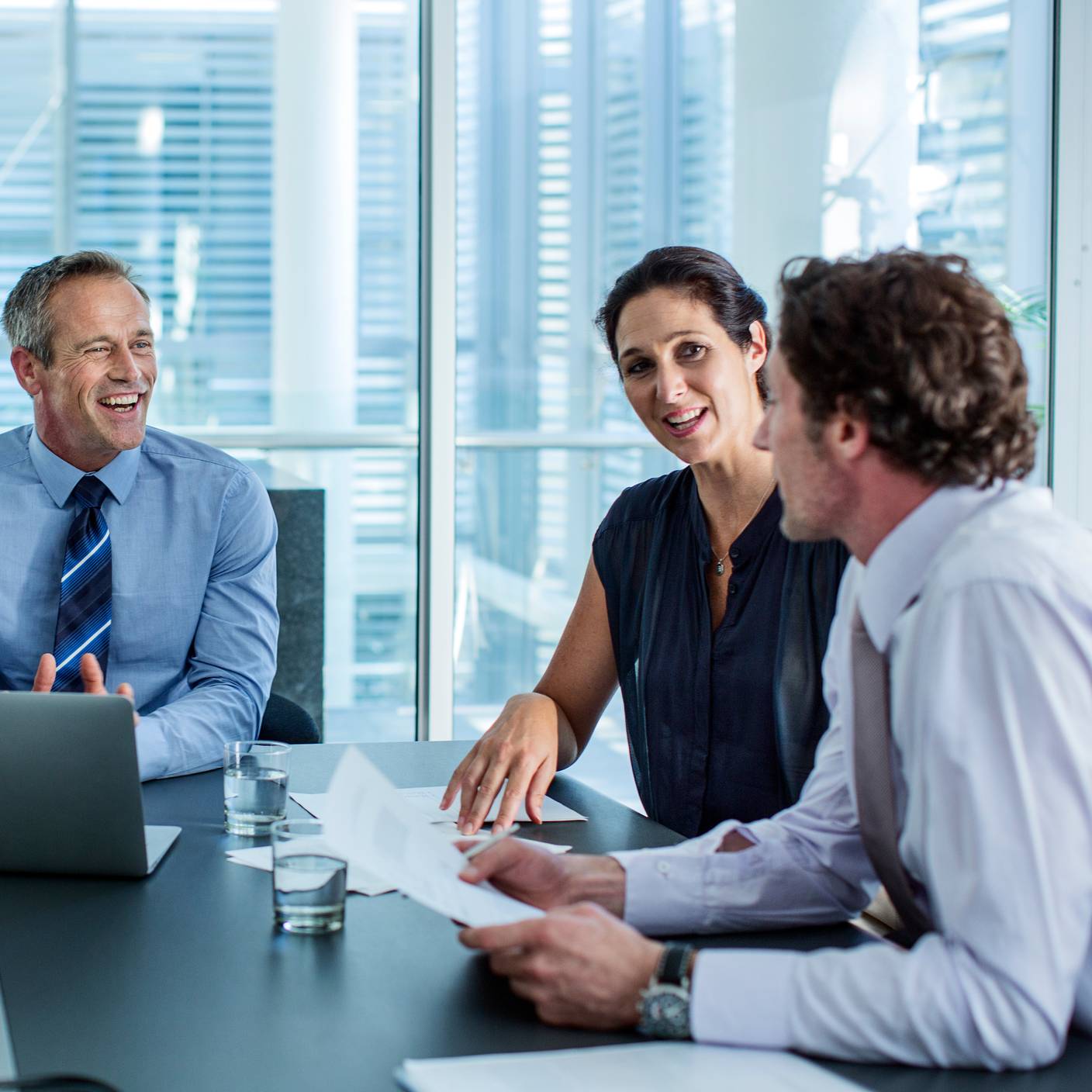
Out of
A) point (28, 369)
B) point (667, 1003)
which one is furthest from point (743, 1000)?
point (28, 369)

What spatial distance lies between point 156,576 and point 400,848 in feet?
4.14

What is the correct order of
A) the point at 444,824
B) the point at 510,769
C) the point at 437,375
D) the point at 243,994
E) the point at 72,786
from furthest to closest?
the point at 437,375 < the point at 510,769 < the point at 444,824 < the point at 72,786 < the point at 243,994

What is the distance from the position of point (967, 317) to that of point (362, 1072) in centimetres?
75

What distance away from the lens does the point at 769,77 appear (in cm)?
381

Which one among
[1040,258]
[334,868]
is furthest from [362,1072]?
[1040,258]

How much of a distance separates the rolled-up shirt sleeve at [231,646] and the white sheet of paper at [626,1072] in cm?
103

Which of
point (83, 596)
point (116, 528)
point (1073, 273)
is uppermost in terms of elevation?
point (1073, 273)

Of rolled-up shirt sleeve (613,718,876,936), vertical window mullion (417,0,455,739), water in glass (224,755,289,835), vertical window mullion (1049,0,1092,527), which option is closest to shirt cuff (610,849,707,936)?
rolled-up shirt sleeve (613,718,876,936)

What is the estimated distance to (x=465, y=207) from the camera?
3.70m

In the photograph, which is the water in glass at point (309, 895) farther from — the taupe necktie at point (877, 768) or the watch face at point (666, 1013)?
the taupe necktie at point (877, 768)

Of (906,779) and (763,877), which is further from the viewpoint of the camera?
(763,877)

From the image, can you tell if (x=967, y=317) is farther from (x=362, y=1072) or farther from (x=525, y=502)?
(x=525, y=502)

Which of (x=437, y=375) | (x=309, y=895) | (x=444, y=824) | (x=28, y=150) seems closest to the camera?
(x=309, y=895)

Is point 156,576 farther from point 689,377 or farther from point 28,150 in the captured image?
point 28,150
